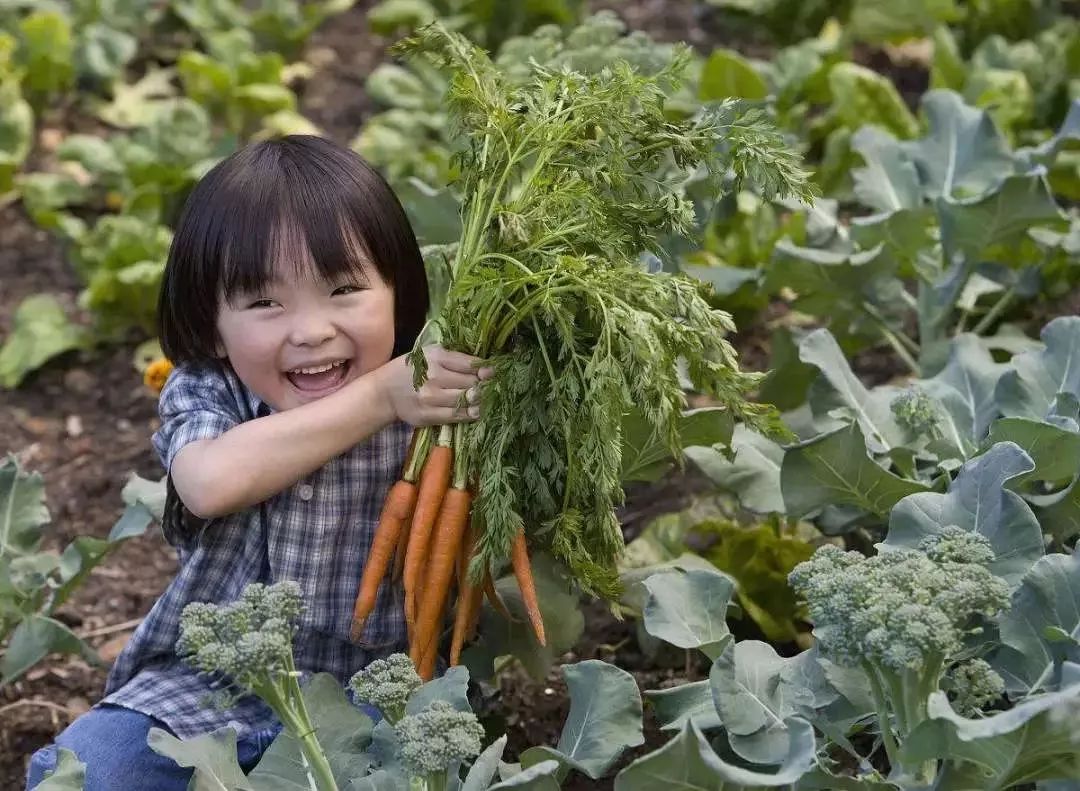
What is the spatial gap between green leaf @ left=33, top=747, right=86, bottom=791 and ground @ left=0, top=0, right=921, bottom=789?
77 centimetres

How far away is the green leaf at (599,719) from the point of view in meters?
2.09

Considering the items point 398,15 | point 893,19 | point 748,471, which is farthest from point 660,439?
point 398,15

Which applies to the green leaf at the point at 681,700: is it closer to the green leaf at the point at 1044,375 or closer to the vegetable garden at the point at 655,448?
the vegetable garden at the point at 655,448

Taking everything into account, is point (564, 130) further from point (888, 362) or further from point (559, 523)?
point (888, 362)

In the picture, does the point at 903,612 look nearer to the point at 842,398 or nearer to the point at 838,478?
the point at 838,478

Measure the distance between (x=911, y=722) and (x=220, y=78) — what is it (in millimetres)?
3586

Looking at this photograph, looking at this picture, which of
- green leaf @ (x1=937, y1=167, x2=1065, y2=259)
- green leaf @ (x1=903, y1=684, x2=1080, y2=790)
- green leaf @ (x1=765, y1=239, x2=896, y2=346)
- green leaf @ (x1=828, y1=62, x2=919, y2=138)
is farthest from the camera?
green leaf @ (x1=828, y1=62, x2=919, y2=138)

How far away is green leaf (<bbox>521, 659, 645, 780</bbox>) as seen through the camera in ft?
6.84

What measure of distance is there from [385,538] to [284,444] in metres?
0.22

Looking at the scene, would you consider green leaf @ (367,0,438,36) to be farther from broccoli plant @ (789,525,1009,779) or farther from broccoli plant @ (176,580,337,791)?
broccoli plant @ (789,525,1009,779)

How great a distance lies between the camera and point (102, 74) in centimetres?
505

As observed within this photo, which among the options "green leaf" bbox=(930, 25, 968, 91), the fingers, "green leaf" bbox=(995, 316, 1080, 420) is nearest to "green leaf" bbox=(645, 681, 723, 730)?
the fingers

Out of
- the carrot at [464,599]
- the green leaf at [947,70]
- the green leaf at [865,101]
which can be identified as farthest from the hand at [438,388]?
the green leaf at [947,70]

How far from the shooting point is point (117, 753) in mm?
2285
